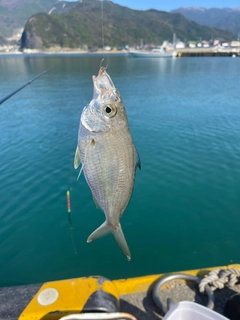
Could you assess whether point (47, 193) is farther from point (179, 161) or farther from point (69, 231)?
point (179, 161)

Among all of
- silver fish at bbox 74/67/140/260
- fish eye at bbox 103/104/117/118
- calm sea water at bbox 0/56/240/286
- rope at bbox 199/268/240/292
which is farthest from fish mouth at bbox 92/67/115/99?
calm sea water at bbox 0/56/240/286

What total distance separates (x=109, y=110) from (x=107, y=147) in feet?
1.20

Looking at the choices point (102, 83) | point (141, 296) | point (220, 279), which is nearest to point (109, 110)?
point (102, 83)

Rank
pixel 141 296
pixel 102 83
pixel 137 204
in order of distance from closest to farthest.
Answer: pixel 102 83 < pixel 141 296 < pixel 137 204

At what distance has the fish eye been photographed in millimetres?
2473

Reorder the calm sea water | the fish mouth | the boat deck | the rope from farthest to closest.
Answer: the calm sea water → the rope → the boat deck → the fish mouth

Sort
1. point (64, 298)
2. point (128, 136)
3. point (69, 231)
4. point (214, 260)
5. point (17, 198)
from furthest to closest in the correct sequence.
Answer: point (17, 198) < point (69, 231) < point (214, 260) < point (64, 298) < point (128, 136)

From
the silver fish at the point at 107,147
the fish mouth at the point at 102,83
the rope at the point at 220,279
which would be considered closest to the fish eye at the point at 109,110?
the silver fish at the point at 107,147

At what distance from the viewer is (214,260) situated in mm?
6160

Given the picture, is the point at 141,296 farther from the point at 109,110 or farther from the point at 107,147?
the point at 109,110

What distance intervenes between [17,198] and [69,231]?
2.66 metres

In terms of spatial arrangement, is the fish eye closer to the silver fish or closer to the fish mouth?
the silver fish

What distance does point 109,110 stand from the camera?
2480 millimetres

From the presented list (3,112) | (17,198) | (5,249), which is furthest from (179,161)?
(3,112)
